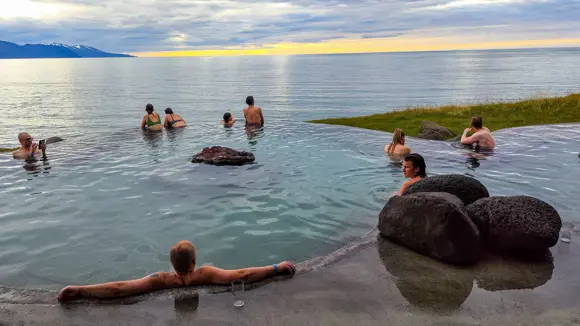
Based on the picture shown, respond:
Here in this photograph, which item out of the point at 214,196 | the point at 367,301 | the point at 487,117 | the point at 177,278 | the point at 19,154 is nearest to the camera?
the point at 367,301

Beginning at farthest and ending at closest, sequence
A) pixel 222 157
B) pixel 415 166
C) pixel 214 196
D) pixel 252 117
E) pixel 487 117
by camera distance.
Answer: pixel 252 117 → pixel 487 117 → pixel 222 157 → pixel 214 196 → pixel 415 166

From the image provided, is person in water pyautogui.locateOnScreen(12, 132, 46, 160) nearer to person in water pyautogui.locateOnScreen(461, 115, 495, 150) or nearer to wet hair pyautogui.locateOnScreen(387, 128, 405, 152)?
wet hair pyautogui.locateOnScreen(387, 128, 405, 152)

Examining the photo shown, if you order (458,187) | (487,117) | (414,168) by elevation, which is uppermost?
(487,117)

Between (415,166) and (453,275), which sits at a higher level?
(415,166)

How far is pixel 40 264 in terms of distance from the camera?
8.82 meters

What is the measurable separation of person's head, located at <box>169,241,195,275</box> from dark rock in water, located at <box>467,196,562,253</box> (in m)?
5.75

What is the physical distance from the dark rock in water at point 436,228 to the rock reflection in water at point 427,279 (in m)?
0.22

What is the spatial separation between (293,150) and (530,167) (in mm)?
9466

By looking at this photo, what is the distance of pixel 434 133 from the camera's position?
68.9 feet

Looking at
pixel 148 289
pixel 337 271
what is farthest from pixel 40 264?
pixel 337 271

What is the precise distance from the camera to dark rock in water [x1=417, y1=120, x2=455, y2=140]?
20922 mm

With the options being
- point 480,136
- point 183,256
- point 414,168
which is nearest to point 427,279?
point 414,168

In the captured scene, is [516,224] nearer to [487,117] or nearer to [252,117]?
[252,117]

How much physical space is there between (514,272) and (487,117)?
68.2 ft
